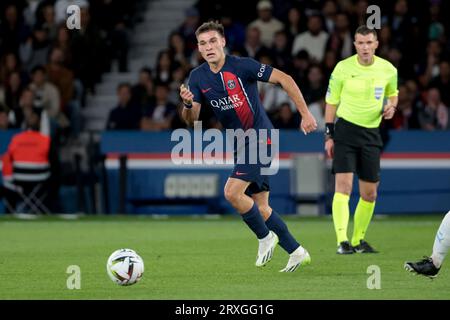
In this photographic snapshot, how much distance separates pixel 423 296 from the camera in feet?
30.7

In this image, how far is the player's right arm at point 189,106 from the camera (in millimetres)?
10727

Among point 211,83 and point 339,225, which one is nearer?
point 211,83

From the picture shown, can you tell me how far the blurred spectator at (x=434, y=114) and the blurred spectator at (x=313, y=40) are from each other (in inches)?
89.1

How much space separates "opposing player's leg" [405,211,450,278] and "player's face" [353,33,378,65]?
3596 millimetres

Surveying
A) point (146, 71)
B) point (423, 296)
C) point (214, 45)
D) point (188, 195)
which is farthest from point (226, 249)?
point (146, 71)

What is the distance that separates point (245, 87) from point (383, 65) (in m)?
2.70

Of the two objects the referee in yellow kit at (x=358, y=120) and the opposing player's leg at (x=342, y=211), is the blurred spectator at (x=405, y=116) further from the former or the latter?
the opposing player's leg at (x=342, y=211)

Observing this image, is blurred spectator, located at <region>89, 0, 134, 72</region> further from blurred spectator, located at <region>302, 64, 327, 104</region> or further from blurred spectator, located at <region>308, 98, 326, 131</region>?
blurred spectator, located at <region>308, 98, 326, 131</region>

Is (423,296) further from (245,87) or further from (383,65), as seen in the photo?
(383,65)

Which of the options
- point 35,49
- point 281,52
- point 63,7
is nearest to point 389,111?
point 281,52

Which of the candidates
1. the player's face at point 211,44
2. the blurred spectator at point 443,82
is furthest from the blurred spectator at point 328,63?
the player's face at point 211,44

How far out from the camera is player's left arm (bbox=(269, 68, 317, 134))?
10.8 m

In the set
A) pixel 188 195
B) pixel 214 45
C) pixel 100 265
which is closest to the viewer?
pixel 214 45

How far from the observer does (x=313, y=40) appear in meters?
22.1
